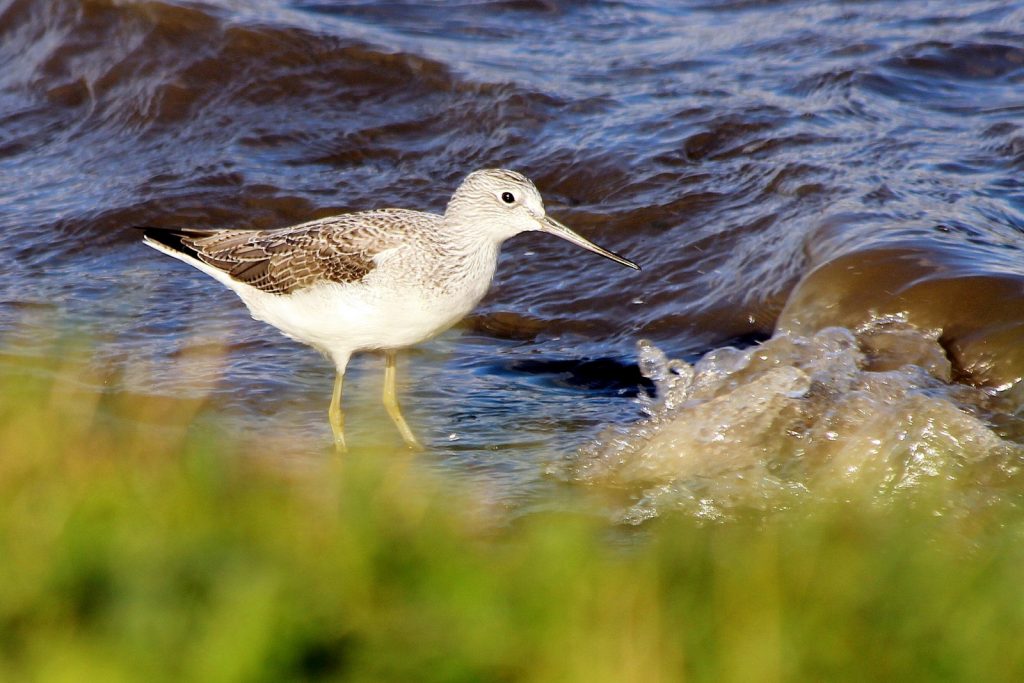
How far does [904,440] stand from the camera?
18.8 ft

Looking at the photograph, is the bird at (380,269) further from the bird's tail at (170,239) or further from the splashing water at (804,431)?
the splashing water at (804,431)

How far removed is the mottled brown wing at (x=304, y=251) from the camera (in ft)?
19.5

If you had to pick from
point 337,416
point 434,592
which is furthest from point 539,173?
point 434,592

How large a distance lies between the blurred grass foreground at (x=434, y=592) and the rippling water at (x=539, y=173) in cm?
259

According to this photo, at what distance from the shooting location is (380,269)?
19.1ft

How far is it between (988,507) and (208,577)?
3190 mm

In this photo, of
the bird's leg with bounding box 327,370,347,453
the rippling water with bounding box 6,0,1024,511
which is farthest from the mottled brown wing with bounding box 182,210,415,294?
the rippling water with bounding box 6,0,1024,511

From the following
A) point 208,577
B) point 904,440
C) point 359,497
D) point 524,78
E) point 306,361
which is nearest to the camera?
point 208,577

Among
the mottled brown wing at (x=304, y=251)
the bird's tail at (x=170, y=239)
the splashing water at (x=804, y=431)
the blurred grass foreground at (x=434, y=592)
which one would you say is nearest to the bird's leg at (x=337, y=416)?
the mottled brown wing at (x=304, y=251)

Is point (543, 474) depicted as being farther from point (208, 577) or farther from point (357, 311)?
point (208, 577)

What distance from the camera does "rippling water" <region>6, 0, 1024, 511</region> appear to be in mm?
6914

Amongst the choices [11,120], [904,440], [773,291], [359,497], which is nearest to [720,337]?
[773,291]

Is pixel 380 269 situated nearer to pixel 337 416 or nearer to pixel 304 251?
pixel 304 251

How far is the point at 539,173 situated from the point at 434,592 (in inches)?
281
